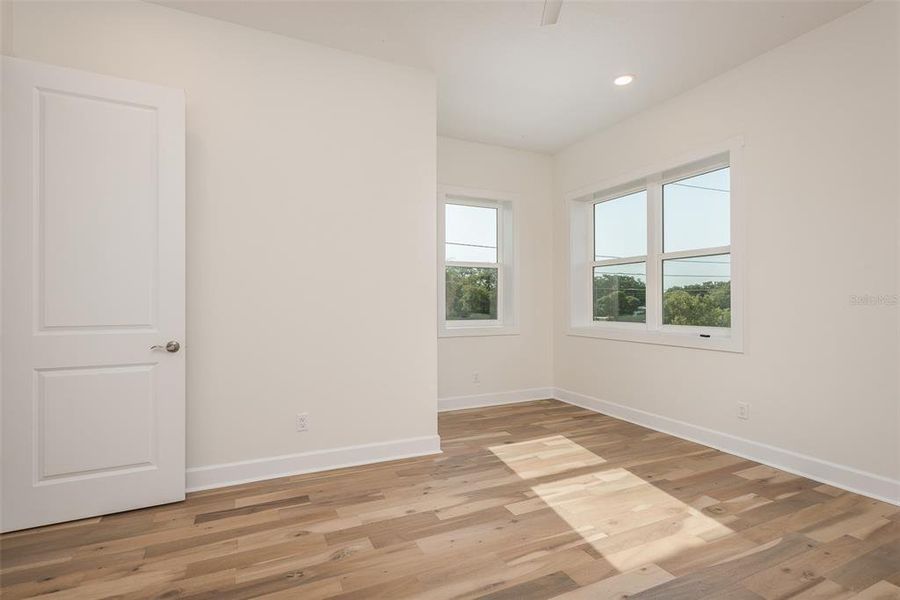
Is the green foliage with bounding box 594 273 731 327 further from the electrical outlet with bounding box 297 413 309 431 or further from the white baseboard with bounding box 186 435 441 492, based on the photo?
the electrical outlet with bounding box 297 413 309 431

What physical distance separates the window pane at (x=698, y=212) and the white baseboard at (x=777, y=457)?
1.53 m

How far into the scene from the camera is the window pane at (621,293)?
4521 mm

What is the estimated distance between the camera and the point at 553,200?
212 inches

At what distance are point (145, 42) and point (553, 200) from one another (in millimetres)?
4086

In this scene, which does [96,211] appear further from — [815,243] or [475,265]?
[815,243]

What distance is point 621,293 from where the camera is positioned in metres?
4.79

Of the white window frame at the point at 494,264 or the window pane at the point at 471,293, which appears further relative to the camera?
the window pane at the point at 471,293

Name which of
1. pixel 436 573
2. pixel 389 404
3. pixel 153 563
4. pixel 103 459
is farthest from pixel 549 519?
pixel 103 459

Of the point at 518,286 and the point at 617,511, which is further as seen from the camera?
the point at 518,286

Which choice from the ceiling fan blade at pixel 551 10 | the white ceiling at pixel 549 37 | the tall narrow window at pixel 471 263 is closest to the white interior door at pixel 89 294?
the white ceiling at pixel 549 37

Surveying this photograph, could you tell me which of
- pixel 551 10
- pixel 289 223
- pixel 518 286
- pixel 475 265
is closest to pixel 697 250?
pixel 518 286

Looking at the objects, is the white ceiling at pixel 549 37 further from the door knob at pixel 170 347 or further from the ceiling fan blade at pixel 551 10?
the door knob at pixel 170 347

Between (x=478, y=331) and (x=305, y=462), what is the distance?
2415 mm

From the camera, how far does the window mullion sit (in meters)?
4.25
